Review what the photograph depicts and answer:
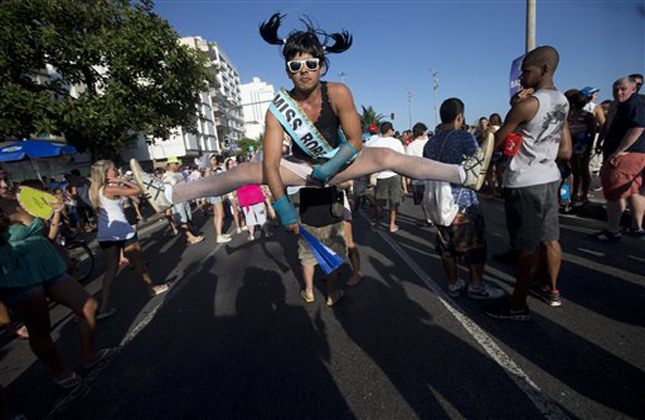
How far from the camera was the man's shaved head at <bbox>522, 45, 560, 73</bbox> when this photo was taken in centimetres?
238

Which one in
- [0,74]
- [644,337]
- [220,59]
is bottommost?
[644,337]

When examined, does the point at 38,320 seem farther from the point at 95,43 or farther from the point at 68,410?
the point at 95,43

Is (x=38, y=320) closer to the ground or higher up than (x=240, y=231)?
higher up

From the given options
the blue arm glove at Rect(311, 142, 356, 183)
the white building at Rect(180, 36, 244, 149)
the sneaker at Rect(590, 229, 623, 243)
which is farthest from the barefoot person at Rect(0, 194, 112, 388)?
the white building at Rect(180, 36, 244, 149)

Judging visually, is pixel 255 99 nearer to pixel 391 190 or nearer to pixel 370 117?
pixel 370 117

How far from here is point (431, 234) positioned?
18.7 ft

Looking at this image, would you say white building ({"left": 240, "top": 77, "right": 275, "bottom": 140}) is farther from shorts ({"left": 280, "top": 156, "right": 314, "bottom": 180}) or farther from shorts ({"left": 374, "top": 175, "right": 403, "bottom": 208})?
shorts ({"left": 280, "top": 156, "right": 314, "bottom": 180})

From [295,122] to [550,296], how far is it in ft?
9.96

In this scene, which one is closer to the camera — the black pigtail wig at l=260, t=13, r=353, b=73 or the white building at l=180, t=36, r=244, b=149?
the black pigtail wig at l=260, t=13, r=353, b=73

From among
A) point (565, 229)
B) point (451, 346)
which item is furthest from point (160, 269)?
point (565, 229)

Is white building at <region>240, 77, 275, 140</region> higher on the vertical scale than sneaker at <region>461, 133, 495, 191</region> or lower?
higher

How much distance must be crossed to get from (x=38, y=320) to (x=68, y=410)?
0.78 m

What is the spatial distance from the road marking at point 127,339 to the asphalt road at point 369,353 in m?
0.02

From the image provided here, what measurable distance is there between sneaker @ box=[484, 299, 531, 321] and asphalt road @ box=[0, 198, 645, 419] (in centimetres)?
7
